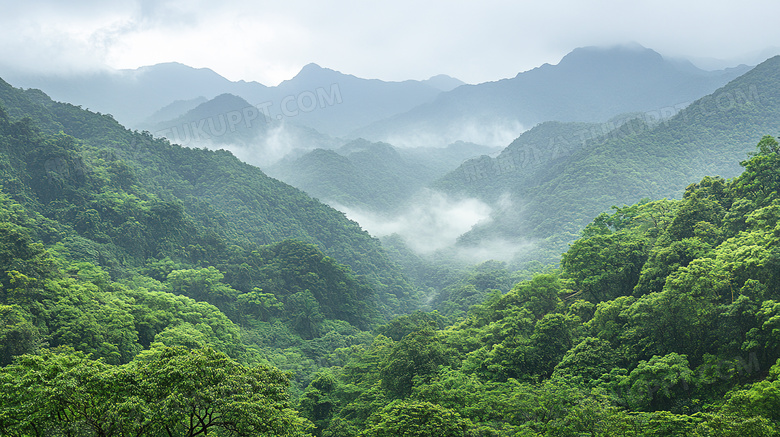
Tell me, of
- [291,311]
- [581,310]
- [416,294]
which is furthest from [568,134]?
[581,310]

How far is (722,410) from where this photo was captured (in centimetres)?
1120

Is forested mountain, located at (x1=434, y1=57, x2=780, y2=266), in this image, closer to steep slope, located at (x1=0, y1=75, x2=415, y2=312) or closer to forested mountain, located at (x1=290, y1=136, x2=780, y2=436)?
steep slope, located at (x1=0, y1=75, x2=415, y2=312)

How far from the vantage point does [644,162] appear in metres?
79.2

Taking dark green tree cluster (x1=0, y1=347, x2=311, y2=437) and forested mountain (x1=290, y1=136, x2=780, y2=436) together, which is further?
forested mountain (x1=290, y1=136, x2=780, y2=436)

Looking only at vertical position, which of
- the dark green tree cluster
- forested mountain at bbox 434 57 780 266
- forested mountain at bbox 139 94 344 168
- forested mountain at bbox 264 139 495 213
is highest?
forested mountain at bbox 139 94 344 168

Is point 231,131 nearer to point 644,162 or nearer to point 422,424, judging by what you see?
point 644,162

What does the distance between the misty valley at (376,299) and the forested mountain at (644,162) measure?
1.48 feet

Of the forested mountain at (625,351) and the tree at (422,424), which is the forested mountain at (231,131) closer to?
the forested mountain at (625,351)

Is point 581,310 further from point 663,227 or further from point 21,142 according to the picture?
point 21,142

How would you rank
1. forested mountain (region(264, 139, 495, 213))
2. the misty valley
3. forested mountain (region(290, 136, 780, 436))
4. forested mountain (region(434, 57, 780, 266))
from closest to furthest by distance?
the misty valley < forested mountain (region(290, 136, 780, 436)) < forested mountain (region(434, 57, 780, 266)) < forested mountain (region(264, 139, 495, 213))

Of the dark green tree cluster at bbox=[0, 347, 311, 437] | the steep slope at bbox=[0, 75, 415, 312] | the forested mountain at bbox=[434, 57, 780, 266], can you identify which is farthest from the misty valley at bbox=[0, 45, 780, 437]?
the forested mountain at bbox=[434, 57, 780, 266]

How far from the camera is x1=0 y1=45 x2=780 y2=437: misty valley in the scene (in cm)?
1115

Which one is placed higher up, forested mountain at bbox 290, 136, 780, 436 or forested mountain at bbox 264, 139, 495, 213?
forested mountain at bbox 264, 139, 495, 213

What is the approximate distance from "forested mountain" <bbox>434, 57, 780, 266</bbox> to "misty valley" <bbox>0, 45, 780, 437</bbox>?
452 mm
